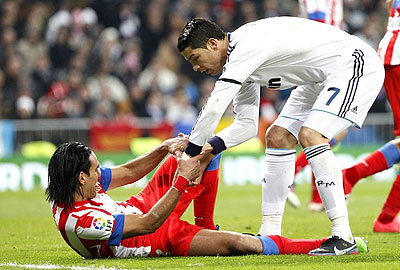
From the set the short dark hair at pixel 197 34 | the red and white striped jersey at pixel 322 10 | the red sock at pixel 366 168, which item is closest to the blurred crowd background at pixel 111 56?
the red and white striped jersey at pixel 322 10

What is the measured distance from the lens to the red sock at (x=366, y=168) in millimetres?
8492

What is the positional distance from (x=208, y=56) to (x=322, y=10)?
4.56m

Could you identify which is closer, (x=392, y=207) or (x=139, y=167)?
(x=139, y=167)

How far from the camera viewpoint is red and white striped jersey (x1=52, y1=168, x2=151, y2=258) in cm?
536

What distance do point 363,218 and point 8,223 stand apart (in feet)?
14.5

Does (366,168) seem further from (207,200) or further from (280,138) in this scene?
(207,200)

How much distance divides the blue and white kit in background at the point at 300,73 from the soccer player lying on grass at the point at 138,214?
38 cm

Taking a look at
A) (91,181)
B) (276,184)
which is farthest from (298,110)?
(91,181)

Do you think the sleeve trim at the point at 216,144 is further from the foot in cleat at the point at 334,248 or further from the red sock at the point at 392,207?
the red sock at the point at 392,207

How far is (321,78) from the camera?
6.18 meters

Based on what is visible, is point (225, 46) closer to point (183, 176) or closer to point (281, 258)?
point (183, 176)

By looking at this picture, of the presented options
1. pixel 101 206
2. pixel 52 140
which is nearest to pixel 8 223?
pixel 101 206

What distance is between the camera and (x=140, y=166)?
621 centimetres

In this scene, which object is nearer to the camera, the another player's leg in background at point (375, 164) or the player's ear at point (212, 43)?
the player's ear at point (212, 43)
